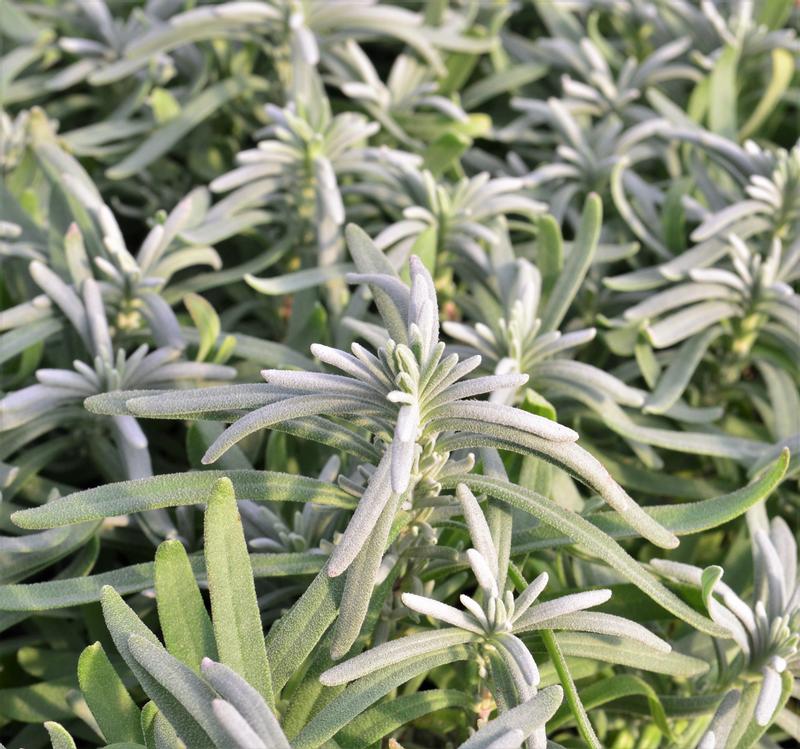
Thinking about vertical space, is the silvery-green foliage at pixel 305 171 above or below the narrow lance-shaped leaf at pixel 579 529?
above

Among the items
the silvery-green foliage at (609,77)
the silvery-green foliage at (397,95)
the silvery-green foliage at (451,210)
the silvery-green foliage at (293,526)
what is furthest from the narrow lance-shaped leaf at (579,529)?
the silvery-green foliage at (609,77)

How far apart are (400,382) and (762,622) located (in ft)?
1.45

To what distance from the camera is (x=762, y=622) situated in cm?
93

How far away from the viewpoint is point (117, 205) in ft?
4.84

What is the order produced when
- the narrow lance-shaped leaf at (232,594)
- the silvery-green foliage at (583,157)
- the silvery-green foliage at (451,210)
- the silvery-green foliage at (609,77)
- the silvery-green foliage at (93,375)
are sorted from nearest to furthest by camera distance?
the narrow lance-shaped leaf at (232,594)
the silvery-green foliage at (93,375)
the silvery-green foliage at (451,210)
the silvery-green foliage at (583,157)
the silvery-green foliage at (609,77)

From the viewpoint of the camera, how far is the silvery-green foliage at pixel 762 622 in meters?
0.89

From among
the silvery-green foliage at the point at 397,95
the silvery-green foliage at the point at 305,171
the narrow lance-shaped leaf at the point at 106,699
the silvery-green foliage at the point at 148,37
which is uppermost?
the silvery-green foliage at the point at 148,37

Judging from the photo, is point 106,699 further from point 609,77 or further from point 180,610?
point 609,77

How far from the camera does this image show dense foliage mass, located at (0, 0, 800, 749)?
786mm

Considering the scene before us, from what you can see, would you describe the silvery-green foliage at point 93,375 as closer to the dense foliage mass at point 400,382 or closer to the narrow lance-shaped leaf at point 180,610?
the dense foliage mass at point 400,382

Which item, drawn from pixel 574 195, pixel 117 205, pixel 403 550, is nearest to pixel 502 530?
pixel 403 550

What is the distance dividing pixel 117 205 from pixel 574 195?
71 cm

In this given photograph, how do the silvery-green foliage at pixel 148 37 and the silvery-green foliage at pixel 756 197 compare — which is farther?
the silvery-green foliage at pixel 148 37

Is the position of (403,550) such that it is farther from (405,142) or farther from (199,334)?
(405,142)
